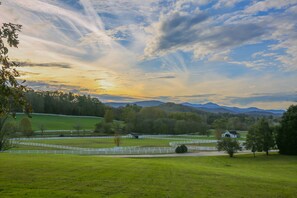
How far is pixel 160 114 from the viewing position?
14138 cm

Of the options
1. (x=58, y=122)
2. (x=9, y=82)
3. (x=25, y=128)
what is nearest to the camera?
(x=9, y=82)

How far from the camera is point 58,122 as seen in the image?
5271 inches

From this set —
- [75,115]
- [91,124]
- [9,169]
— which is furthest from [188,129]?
[9,169]

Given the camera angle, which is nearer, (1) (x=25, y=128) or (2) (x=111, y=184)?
(2) (x=111, y=184)

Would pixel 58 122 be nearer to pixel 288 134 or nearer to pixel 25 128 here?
pixel 25 128

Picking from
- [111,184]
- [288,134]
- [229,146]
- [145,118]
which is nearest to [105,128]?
[145,118]

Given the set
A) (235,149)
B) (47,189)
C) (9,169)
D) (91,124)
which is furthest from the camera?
(91,124)

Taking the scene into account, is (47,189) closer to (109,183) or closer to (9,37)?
(109,183)

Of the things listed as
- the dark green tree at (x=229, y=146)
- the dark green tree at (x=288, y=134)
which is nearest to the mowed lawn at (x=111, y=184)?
the dark green tree at (x=229, y=146)

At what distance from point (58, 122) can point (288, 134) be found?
334ft

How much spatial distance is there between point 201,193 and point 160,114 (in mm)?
127714

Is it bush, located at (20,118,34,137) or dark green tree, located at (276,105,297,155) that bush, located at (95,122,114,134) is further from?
dark green tree, located at (276,105,297,155)

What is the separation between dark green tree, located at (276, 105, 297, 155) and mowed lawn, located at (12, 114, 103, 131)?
84754 millimetres

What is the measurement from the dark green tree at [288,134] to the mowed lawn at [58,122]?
84.8m
